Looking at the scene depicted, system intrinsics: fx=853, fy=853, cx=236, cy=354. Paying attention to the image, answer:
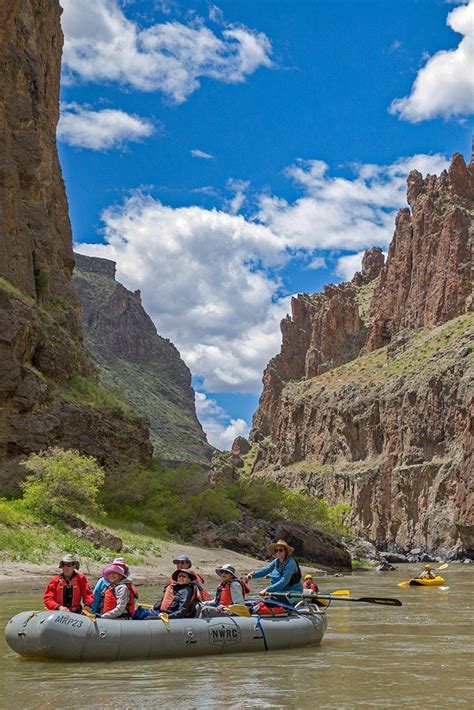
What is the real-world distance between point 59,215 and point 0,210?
53.9 ft

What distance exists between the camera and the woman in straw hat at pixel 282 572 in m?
18.9

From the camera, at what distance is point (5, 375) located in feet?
158


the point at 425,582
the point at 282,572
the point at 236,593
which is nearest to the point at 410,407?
the point at 425,582

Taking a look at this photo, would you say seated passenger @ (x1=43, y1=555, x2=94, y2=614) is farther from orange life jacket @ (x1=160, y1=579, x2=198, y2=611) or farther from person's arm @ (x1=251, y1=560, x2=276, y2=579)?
person's arm @ (x1=251, y1=560, x2=276, y2=579)

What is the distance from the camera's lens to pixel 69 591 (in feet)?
53.9

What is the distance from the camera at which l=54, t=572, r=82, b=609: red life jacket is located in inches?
642

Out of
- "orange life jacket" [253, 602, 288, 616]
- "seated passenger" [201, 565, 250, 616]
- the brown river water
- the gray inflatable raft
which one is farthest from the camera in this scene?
"orange life jacket" [253, 602, 288, 616]

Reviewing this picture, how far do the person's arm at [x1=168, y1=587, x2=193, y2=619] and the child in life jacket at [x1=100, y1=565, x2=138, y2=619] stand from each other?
3.36 ft

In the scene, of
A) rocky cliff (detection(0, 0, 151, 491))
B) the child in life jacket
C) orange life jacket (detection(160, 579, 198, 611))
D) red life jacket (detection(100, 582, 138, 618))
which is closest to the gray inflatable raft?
the child in life jacket

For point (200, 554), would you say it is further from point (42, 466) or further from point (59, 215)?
point (59, 215)

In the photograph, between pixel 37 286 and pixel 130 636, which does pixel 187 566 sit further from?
pixel 37 286

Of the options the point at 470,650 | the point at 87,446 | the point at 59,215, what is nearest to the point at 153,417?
the point at 59,215

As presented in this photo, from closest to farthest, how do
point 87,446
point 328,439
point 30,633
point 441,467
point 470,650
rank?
point 30,633
point 470,650
point 87,446
point 441,467
point 328,439

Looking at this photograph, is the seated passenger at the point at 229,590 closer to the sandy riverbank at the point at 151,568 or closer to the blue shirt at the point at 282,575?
the blue shirt at the point at 282,575
